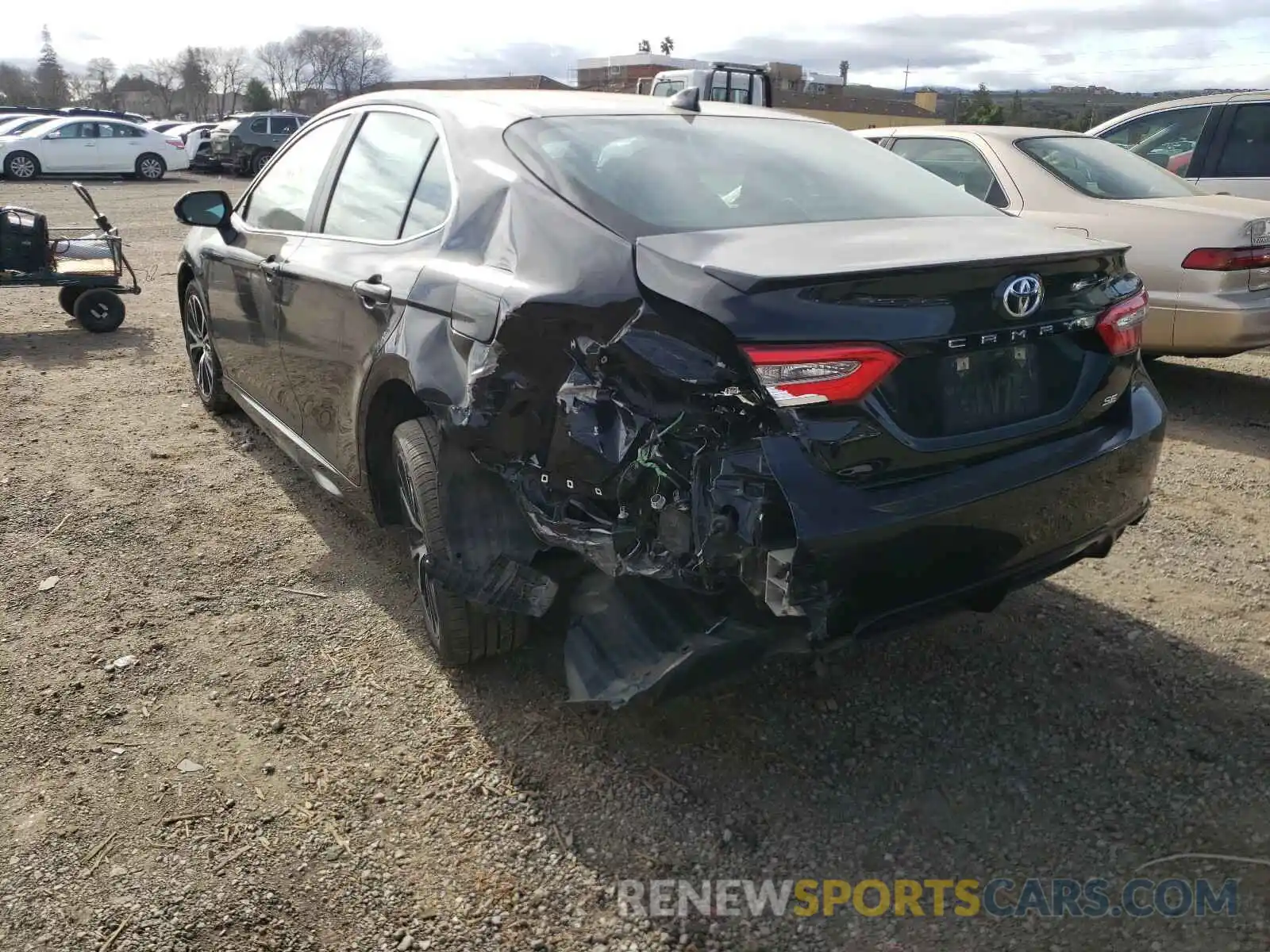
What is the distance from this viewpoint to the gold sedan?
5.33m

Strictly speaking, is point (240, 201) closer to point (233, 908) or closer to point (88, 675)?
point (88, 675)

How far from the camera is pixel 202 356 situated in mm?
5656

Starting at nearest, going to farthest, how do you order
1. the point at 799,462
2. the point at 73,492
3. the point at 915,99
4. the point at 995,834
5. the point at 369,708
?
the point at 799,462 → the point at 995,834 → the point at 369,708 → the point at 73,492 → the point at 915,99

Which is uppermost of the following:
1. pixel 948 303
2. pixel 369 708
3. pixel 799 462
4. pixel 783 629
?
pixel 948 303

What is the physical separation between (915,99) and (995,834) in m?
64.5

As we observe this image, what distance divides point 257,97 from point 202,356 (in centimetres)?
7175

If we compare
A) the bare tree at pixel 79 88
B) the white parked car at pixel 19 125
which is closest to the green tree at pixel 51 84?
the bare tree at pixel 79 88

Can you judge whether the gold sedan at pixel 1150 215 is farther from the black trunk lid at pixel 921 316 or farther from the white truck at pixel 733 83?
the white truck at pixel 733 83

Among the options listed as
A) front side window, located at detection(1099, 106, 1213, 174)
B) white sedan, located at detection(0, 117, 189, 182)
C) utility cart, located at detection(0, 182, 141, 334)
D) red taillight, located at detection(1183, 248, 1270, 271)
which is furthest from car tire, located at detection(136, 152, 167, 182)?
red taillight, located at detection(1183, 248, 1270, 271)

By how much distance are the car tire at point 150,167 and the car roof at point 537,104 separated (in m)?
25.1

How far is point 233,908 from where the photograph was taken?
7.51 feet

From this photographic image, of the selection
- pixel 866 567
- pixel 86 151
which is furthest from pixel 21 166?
pixel 866 567

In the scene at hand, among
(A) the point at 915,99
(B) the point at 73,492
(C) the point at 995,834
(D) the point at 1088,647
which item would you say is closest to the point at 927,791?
(C) the point at 995,834

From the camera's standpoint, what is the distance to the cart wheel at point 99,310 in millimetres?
7891
